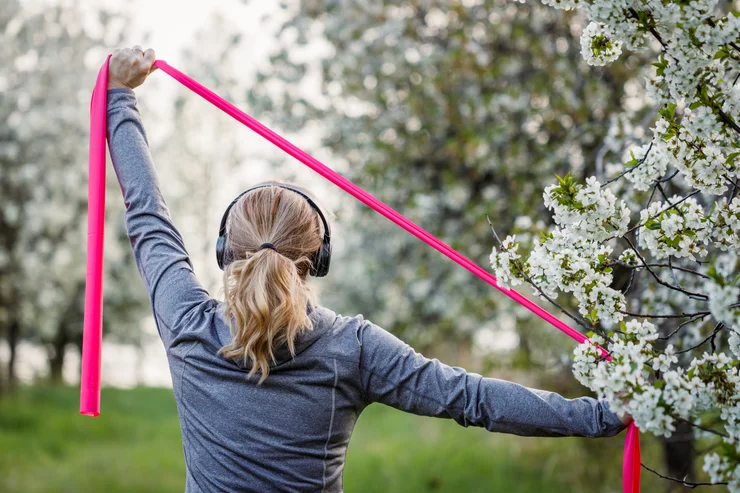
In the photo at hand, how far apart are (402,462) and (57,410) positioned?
537 cm

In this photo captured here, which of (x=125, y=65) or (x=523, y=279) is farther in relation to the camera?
(x=125, y=65)

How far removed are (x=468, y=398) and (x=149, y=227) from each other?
3.19 feet

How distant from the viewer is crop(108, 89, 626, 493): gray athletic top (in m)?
1.70

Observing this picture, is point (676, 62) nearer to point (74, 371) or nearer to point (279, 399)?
point (279, 399)

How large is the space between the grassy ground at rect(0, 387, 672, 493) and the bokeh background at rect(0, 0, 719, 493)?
24 millimetres

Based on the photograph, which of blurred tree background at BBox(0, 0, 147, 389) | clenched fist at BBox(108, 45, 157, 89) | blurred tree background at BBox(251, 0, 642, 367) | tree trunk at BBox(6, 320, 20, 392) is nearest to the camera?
clenched fist at BBox(108, 45, 157, 89)

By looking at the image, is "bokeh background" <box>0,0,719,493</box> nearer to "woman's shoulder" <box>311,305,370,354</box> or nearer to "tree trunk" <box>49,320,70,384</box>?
"woman's shoulder" <box>311,305,370,354</box>

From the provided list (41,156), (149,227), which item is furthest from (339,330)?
(41,156)

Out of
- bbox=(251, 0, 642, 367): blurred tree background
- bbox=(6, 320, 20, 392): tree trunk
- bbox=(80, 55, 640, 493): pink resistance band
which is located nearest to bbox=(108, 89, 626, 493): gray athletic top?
bbox=(80, 55, 640, 493): pink resistance band

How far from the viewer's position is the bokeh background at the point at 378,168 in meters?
4.69

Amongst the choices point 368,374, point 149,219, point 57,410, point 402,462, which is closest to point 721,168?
point 368,374

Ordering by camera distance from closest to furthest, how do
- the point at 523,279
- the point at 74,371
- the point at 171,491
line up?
the point at 523,279 < the point at 171,491 < the point at 74,371

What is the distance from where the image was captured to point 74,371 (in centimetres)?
1502

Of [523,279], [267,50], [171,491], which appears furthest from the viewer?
[171,491]
